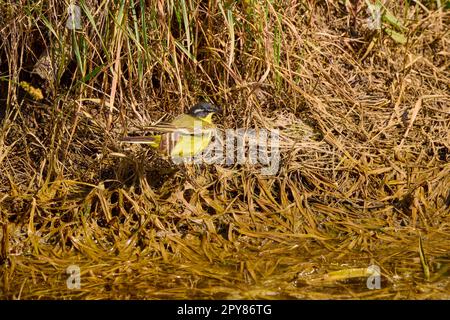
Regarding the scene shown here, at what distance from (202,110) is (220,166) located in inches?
17.5

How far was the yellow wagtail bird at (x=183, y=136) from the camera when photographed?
18.1ft

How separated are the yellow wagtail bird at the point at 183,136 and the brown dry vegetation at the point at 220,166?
0.85ft

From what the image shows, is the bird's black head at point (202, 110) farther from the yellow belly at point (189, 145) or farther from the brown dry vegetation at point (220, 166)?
the brown dry vegetation at point (220, 166)

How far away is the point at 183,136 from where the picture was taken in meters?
5.59

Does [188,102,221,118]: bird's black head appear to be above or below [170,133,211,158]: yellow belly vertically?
above

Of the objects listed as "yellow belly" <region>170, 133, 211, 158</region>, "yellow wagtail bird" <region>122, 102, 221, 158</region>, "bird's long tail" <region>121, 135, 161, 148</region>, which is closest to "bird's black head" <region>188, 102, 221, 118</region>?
"yellow wagtail bird" <region>122, 102, 221, 158</region>

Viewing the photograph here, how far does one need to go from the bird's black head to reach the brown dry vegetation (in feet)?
1.28

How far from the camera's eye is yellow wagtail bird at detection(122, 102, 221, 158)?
18.1ft

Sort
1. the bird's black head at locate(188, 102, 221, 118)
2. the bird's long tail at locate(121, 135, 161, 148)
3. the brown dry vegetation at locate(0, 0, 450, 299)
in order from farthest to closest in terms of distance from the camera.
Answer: the bird's black head at locate(188, 102, 221, 118), the bird's long tail at locate(121, 135, 161, 148), the brown dry vegetation at locate(0, 0, 450, 299)

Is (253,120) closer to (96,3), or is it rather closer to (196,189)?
(196,189)

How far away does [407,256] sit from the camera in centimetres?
517

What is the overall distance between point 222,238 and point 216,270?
17.1 inches

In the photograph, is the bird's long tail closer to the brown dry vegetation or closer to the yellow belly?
the yellow belly

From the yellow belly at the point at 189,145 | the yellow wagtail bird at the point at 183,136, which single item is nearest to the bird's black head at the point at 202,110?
the yellow wagtail bird at the point at 183,136
